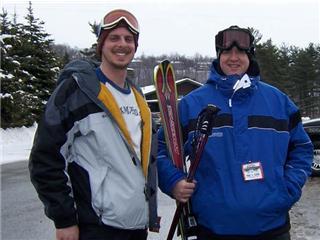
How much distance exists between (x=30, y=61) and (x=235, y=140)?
30.4 metres

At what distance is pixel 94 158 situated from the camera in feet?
9.10

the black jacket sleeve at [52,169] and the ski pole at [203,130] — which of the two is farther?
the ski pole at [203,130]

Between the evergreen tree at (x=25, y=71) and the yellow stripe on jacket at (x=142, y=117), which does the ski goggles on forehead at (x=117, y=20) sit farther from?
the evergreen tree at (x=25, y=71)

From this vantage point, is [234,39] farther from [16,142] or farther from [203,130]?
[16,142]

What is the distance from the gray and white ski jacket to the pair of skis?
0.42 meters

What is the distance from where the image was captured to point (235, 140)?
9.92 feet

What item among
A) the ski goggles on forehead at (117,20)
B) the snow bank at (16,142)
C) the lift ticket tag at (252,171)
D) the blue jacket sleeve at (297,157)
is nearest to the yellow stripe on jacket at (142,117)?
the ski goggles on forehead at (117,20)

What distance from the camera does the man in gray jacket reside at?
2.68 metres

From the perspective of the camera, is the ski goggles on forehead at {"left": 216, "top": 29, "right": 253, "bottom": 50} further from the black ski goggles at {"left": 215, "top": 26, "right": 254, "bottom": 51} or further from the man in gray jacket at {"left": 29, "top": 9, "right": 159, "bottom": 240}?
the man in gray jacket at {"left": 29, "top": 9, "right": 159, "bottom": 240}

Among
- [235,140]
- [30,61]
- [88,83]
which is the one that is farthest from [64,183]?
[30,61]

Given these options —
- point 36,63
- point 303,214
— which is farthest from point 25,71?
point 303,214

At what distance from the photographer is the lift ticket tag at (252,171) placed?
2969 millimetres

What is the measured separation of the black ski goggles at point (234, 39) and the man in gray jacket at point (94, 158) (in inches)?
29.7

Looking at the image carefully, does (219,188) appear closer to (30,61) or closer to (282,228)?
(282,228)
